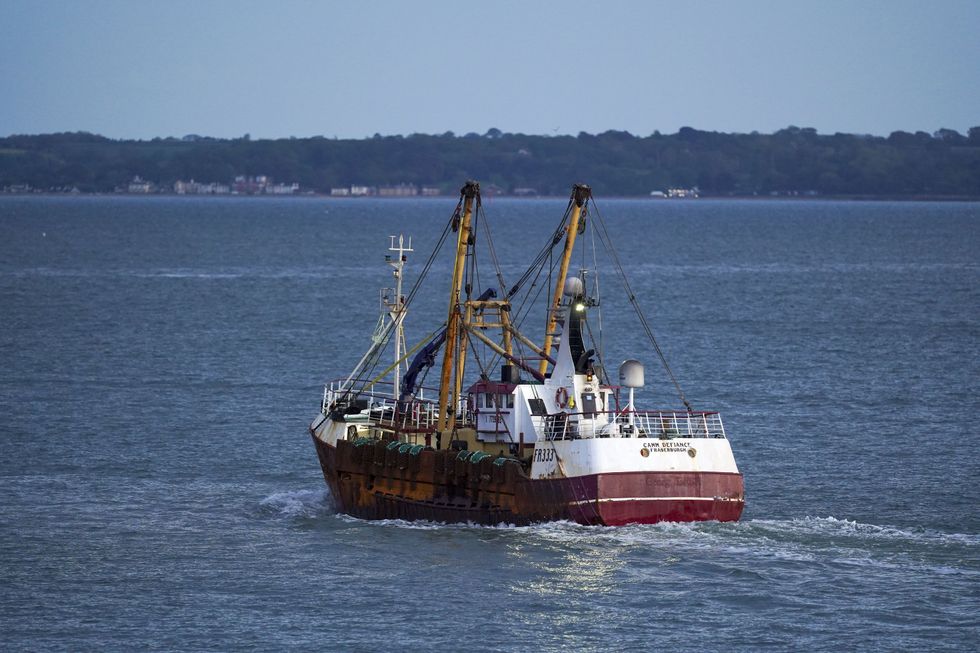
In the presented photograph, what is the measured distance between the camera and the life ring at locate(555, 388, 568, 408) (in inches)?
2195

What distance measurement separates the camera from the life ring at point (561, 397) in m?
55.8

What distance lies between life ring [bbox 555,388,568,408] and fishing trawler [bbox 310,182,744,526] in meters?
0.03

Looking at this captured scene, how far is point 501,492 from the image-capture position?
54125 mm

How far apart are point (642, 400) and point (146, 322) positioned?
5001cm

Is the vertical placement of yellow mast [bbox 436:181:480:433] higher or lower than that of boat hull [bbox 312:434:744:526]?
higher

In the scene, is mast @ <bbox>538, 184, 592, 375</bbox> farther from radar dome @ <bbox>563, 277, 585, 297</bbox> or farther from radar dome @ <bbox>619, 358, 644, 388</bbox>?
radar dome @ <bbox>619, 358, 644, 388</bbox>

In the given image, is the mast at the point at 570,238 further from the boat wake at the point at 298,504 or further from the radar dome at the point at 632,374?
the boat wake at the point at 298,504

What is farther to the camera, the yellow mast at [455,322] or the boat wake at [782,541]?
the yellow mast at [455,322]

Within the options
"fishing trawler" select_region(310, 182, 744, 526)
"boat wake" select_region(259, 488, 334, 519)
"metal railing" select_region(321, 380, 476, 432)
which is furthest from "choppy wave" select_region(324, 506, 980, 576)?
"boat wake" select_region(259, 488, 334, 519)

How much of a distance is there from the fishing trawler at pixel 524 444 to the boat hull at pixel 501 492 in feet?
0.14

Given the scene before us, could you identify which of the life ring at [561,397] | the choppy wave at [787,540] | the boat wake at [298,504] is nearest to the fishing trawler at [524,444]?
the life ring at [561,397]

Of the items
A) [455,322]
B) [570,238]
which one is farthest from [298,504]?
[570,238]

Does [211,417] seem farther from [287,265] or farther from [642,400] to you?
[287,265]

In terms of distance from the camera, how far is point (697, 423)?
180ft
